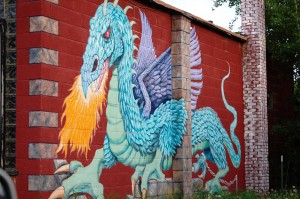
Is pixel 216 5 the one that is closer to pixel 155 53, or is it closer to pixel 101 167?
pixel 155 53

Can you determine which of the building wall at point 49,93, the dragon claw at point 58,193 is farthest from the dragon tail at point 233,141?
the dragon claw at point 58,193

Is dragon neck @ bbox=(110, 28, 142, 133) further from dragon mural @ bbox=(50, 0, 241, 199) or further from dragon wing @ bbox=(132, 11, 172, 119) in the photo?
dragon wing @ bbox=(132, 11, 172, 119)

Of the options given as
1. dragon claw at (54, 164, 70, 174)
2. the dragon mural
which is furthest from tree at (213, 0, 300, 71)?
dragon claw at (54, 164, 70, 174)

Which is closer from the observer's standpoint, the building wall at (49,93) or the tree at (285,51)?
the building wall at (49,93)

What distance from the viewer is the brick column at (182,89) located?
12.1 meters

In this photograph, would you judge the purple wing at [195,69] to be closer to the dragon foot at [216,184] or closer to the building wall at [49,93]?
the dragon foot at [216,184]

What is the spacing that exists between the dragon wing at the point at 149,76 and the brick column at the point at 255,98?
14.5 feet

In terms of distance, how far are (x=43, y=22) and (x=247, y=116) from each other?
29.3ft

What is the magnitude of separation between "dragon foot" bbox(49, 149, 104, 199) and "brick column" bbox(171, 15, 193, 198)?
288 centimetres

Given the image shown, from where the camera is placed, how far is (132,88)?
423 inches

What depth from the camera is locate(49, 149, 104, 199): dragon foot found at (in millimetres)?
8531

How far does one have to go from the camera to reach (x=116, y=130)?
1012 centimetres

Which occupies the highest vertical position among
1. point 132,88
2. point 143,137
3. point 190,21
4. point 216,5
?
point 216,5

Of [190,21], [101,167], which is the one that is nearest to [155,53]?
Answer: [190,21]
